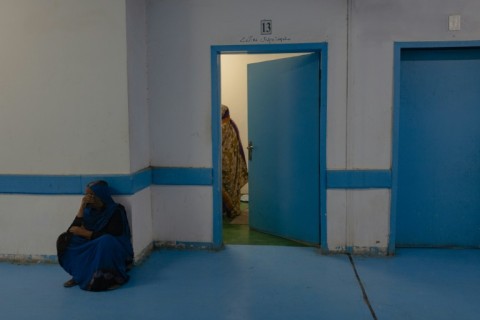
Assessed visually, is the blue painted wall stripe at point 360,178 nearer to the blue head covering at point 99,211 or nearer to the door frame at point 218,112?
the door frame at point 218,112

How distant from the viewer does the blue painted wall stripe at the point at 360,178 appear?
4.10 metres

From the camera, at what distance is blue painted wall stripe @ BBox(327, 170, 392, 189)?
4.10 meters

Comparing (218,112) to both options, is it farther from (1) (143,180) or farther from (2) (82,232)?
(2) (82,232)

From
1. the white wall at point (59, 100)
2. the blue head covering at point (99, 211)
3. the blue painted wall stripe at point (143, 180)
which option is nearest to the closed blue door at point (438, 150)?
the blue painted wall stripe at point (143, 180)

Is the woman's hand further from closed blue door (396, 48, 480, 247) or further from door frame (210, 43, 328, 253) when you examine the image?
closed blue door (396, 48, 480, 247)

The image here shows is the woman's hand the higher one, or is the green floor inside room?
the woman's hand

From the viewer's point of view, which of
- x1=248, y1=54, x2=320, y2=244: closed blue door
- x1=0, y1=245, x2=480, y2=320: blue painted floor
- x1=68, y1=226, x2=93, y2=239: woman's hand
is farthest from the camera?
x1=248, y1=54, x2=320, y2=244: closed blue door

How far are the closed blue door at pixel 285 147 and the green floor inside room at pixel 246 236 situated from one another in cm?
7

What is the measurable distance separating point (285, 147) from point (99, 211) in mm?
1967

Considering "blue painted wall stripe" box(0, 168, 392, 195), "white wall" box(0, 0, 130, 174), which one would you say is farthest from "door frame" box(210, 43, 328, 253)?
"white wall" box(0, 0, 130, 174)

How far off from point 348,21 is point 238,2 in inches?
39.9

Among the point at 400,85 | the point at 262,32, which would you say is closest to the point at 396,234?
the point at 400,85

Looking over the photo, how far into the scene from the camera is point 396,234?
4.36 m

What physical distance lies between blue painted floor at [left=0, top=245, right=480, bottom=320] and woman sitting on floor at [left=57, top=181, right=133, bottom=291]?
11 cm
